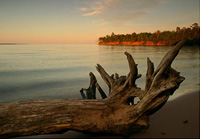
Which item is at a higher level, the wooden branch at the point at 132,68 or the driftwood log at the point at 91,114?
the wooden branch at the point at 132,68

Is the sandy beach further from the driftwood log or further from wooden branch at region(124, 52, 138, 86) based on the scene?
wooden branch at region(124, 52, 138, 86)

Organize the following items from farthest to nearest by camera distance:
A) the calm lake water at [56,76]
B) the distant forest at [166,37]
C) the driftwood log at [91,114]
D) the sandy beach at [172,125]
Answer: the distant forest at [166,37], the calm lake water at [56,76], the sandy beach at [172,125], the driftwood log at [91,114]

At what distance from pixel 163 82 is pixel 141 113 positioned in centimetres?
79

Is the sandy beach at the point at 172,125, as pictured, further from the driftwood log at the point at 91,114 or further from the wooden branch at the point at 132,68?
the wooden branch at the point at 132,68

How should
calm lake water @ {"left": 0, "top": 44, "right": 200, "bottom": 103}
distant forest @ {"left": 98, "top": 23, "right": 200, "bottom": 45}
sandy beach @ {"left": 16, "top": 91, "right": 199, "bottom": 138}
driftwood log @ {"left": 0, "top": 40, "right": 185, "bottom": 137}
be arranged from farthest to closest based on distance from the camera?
distant forest @ {"left": 98, "top": 23, "right": 200, "bottom": 45}, calm lake water @ {"left": 0, "top": 44, "right": 200, "bottom": 103}, sandy beach @ {"left": 16, "top": 91, "right": 199, "bottom": 138}, driftwood log @ {"left": 0, "top": 40, "right": 185, "bottom": 137}

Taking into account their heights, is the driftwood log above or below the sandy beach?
above

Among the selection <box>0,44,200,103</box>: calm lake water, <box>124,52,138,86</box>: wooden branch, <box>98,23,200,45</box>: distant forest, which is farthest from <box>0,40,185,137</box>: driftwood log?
<box>98,23,200,45</box>: distant forest

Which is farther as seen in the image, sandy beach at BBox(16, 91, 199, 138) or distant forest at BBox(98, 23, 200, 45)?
distant forest at BBox(98, 23, 200, 45)

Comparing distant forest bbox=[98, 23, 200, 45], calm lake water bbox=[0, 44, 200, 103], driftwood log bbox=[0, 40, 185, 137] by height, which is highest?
distant forest bbox=[98, 23, 200, 45]

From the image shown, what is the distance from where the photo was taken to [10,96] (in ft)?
→ 26.2

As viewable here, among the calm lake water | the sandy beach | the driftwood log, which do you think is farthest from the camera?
the calm lake water

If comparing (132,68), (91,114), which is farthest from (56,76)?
(132,68)

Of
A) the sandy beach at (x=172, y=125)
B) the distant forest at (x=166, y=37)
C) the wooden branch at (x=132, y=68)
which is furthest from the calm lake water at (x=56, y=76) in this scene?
the distant forest at (x=166, y=37)

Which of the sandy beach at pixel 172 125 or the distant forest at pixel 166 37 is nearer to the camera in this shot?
the sandy beach at pixel 172 125
